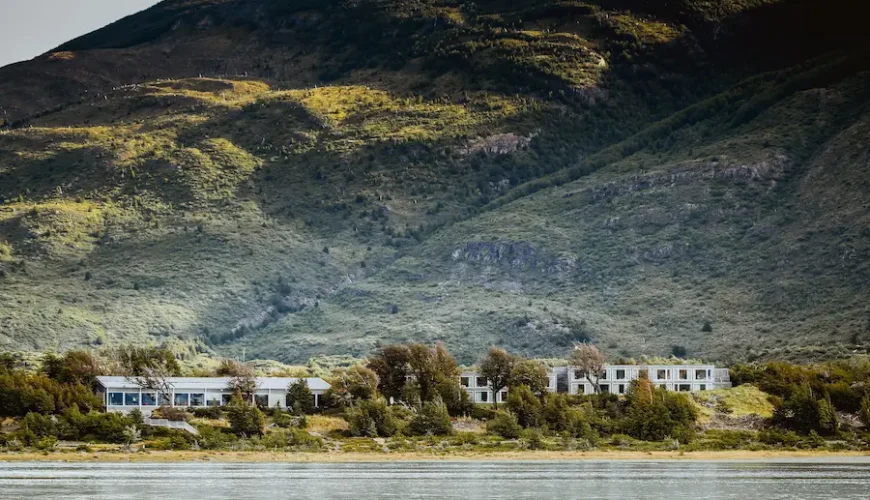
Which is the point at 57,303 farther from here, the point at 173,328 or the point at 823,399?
the point at 823,399

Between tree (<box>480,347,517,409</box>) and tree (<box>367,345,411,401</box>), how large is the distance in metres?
6.64

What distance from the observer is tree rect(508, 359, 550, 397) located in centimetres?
13312

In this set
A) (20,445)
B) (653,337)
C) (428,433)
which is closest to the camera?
(20,445)

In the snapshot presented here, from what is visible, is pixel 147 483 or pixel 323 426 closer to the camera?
pixel 147 483

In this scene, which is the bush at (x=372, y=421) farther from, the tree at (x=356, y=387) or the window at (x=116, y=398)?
the window at (x=116, y=398)

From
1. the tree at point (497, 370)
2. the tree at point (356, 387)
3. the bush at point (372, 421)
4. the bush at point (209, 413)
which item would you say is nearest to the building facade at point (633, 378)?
the tree at point (497, 370)

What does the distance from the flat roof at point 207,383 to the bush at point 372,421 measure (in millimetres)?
10966

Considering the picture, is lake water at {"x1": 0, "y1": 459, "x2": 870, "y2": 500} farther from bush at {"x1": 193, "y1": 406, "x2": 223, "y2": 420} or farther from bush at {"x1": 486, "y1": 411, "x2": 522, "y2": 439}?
bush at {"x1": 193, "y1": 406, "x2": 223, "y2": 420}

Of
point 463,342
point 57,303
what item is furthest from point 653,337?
point 57,303

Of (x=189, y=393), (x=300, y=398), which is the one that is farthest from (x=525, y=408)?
(x=189, y=393)

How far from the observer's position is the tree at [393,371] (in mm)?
133125

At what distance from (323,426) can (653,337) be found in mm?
67867

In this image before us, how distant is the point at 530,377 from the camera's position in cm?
13362

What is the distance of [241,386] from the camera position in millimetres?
126875
